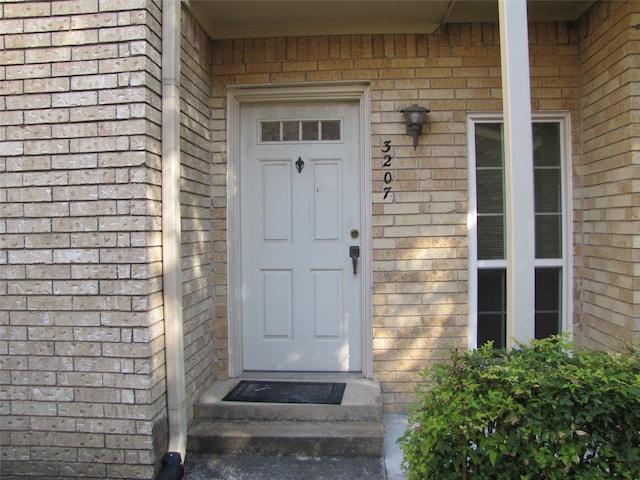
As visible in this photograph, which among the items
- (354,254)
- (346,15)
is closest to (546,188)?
(354,254)

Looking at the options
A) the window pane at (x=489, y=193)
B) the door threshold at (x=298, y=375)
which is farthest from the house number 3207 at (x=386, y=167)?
the door threshold at (x=298, y=375)

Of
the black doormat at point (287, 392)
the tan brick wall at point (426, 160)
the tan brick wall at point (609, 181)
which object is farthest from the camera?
the tan brick wall at point (426, 160)

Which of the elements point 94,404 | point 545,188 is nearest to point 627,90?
point 545,188

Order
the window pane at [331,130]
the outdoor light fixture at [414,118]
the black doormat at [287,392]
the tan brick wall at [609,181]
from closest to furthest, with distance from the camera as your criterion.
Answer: the tan brick wall at [609,181] → the black doormat at [287,392] → the outdoor light fixture at [414,118] → the window pane at [331,130]

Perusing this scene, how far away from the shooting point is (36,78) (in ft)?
8.71

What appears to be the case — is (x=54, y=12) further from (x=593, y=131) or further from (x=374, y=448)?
(x=593, y=131)

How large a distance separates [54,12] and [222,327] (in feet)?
7.65

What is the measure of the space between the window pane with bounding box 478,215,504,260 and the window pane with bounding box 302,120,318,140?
146 centimetres

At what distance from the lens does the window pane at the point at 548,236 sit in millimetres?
3646

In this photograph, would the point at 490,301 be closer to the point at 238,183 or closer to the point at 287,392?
the point at 287,392

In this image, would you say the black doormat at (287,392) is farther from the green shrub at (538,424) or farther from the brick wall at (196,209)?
the green shrub at (538,424)

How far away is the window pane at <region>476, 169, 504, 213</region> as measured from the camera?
363 centimetres

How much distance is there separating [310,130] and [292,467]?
245cm

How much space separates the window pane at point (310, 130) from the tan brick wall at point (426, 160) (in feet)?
1.36
